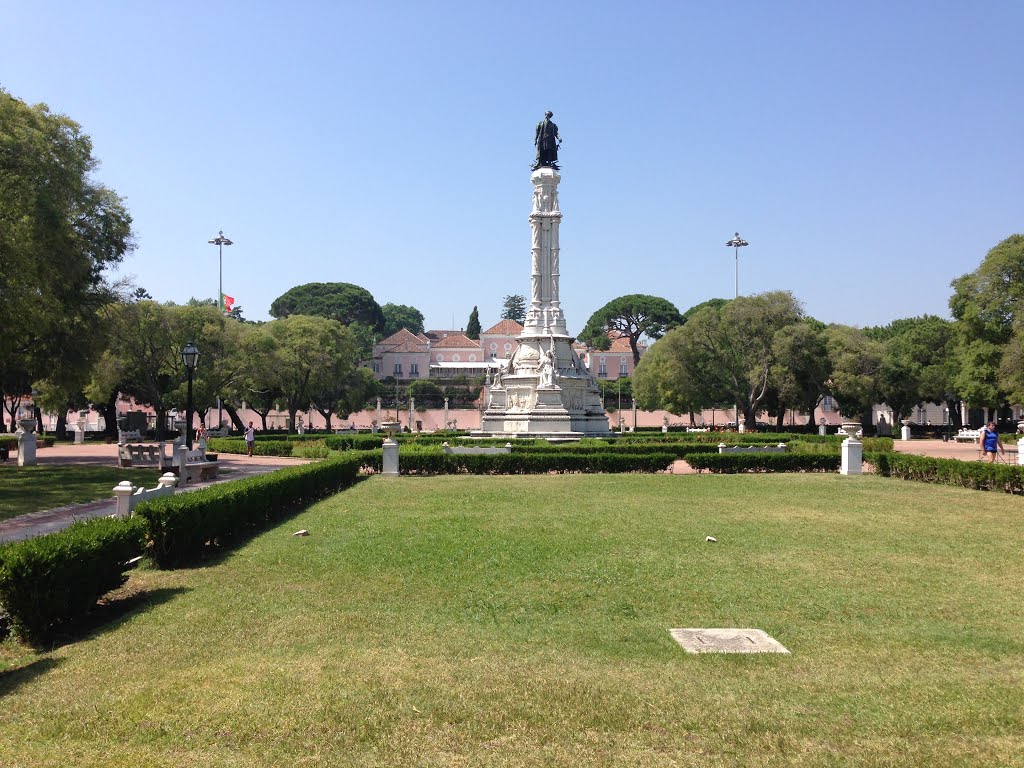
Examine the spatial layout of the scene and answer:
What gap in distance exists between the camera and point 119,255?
2938cm

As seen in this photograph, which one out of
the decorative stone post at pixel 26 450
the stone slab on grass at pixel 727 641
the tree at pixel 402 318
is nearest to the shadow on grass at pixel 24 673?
the stone slab on grass at pixel 727 641

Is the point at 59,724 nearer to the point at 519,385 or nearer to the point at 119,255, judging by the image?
the point at 119,255

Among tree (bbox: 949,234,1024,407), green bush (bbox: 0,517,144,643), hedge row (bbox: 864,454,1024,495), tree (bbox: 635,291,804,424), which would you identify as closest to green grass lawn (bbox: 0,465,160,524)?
green bush (bbox: 0,517,144,643)

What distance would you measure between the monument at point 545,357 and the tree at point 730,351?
10.9 m

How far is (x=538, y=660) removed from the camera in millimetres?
6625

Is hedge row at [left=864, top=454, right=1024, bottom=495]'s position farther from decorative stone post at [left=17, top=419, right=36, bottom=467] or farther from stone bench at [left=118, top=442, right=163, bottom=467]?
decorative stone post at [left=17, top=419, right=36, bottom=467]

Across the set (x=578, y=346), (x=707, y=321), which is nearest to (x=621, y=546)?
(x=707, y=321)

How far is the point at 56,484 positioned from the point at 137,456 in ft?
22.8

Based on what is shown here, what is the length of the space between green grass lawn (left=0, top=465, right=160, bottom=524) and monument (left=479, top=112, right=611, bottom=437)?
20.6 m

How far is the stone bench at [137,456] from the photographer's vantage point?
27.8 m

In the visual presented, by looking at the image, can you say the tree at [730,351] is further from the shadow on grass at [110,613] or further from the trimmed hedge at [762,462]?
the shadow on grass at [110,613]

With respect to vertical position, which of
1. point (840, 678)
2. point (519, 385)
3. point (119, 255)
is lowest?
point (840, 678)

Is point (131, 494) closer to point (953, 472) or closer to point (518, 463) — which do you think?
point (518, 463)

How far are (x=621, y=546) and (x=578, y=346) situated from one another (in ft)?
287
